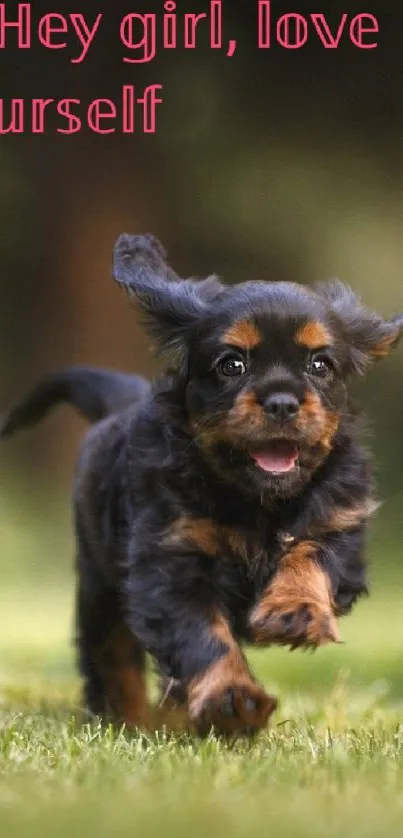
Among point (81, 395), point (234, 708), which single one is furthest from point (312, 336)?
point (81, 395)

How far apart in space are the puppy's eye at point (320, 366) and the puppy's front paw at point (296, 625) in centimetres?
54

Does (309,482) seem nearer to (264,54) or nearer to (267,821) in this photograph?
(267,821)

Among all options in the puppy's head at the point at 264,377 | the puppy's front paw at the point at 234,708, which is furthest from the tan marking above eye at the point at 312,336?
the puppy's front paw at the point at 234,708

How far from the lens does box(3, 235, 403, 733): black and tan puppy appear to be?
131 inches

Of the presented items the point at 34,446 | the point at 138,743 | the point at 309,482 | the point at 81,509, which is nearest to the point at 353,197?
the point at 34,446

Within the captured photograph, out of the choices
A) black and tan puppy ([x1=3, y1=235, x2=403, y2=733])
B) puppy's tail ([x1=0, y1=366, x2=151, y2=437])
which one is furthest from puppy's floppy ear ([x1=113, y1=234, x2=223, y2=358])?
puppy's tail ([x1=0, y1=366, x2=151, y2=437])

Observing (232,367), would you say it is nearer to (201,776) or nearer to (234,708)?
(234,708)

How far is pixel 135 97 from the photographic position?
9055mm

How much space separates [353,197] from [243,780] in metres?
6.85

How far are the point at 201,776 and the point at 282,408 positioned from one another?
0.92m

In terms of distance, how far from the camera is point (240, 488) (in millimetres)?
3512

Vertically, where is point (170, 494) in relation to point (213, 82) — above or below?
below

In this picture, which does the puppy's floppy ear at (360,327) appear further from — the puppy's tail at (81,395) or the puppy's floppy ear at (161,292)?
the puppy's tail at (81,395)

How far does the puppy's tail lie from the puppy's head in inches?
37.6
